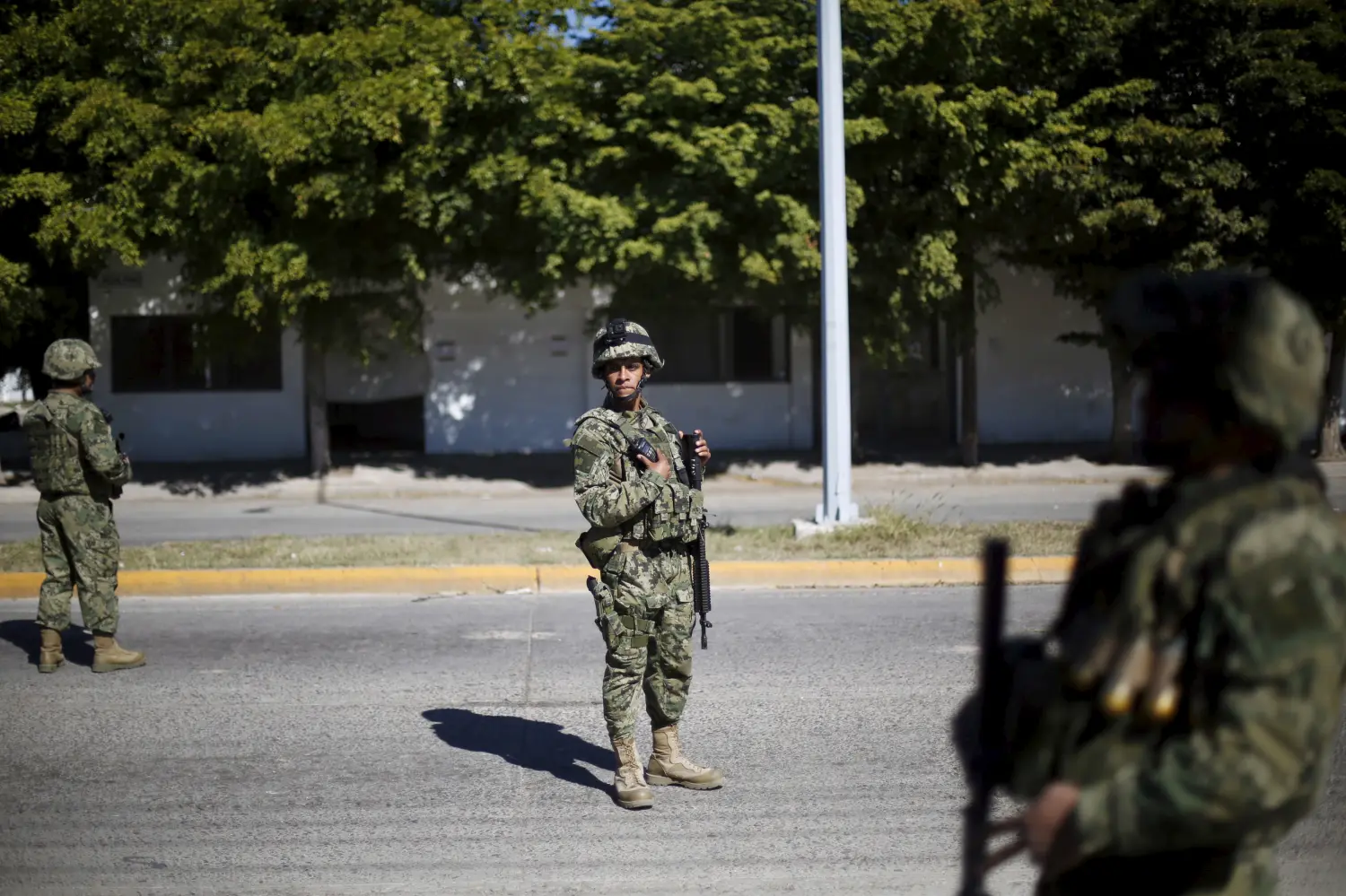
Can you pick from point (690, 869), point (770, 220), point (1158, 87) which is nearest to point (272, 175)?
point (770, 220)

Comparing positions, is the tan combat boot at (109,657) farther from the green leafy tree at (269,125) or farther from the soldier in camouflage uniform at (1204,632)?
the green leafy tree at (269,125)

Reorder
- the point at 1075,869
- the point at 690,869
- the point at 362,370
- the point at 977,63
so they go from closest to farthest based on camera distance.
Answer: the point at 1075,869
the point at 690,869
the point at 977,63
the point at 362,370

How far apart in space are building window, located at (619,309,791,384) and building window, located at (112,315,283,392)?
20.1 ft

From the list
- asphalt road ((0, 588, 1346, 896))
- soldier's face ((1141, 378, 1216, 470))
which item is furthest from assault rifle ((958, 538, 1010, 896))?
asphalt road ((0, 588, 1346, 896))

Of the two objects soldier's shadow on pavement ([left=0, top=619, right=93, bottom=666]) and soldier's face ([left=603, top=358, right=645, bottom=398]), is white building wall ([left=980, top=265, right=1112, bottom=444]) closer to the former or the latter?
soldier's shadow on pavement ([left=0, top=619, right=93, bottom=666])

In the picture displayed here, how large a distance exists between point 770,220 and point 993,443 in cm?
753

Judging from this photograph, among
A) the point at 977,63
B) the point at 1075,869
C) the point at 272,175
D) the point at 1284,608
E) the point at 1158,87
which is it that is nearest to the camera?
the point at 1284,608

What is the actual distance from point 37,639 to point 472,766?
4076 millimetres

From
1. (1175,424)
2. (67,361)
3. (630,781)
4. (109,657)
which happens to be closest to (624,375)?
Result: (630,781)

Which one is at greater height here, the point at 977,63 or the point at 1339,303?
the point at 977,63

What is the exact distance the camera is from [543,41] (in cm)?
1543

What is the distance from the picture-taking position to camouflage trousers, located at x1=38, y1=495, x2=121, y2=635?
699cm

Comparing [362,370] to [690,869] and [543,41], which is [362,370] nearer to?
[543,41]

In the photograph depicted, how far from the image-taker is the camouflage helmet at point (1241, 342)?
176 cm
